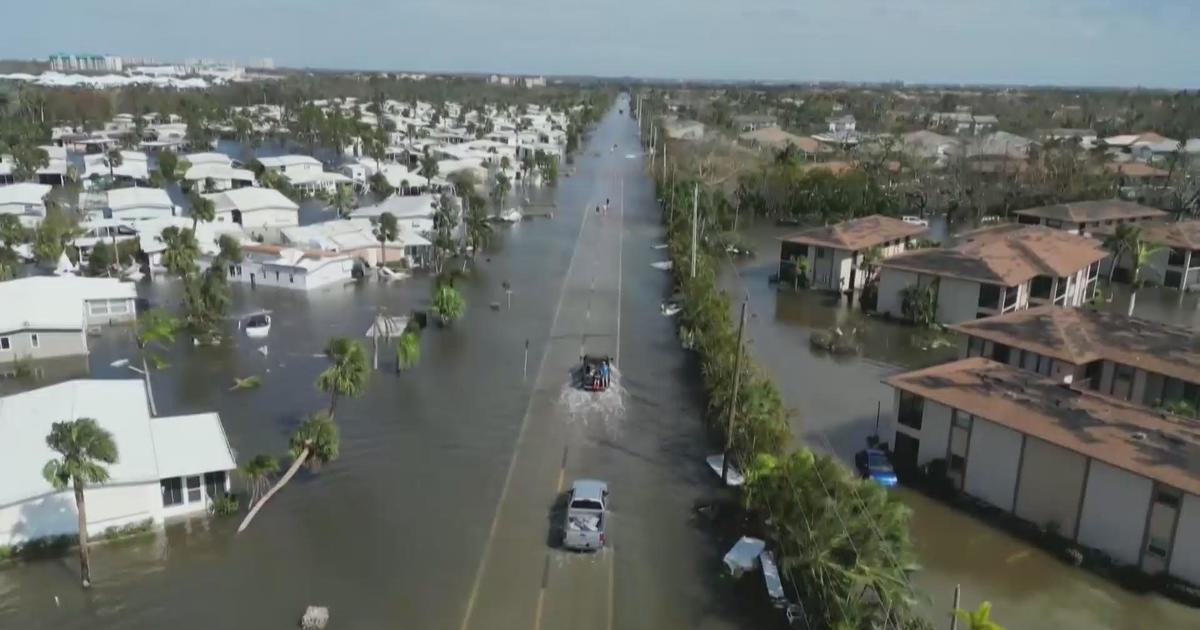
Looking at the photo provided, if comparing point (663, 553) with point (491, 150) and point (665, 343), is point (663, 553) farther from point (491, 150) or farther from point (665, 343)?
point (491, 150)

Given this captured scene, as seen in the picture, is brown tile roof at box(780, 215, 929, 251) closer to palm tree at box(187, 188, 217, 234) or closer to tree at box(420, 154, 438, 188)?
palm tree at box(187, 188, 217, 234)

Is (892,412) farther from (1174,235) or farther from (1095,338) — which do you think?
(1174,235)

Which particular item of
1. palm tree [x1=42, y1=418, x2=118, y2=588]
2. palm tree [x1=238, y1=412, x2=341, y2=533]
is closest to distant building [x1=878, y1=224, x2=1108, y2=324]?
palm tree [x1=238, y1=412, x2=341, y2=533]

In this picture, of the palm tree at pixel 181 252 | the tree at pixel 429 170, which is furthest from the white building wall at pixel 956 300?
the tree at pixel 429 170

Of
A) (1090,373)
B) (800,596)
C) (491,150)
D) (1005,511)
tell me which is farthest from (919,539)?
(491,150)

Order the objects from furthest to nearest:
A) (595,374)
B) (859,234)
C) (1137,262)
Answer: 1. (859,234)
2. (1137,262)
3. (595,374)

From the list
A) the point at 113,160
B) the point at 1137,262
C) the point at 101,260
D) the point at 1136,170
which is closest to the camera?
the point at 1137,262

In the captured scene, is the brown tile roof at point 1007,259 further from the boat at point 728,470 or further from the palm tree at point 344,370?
the palm tree at point 344,370

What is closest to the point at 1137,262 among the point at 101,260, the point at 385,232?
the point at 385,232
